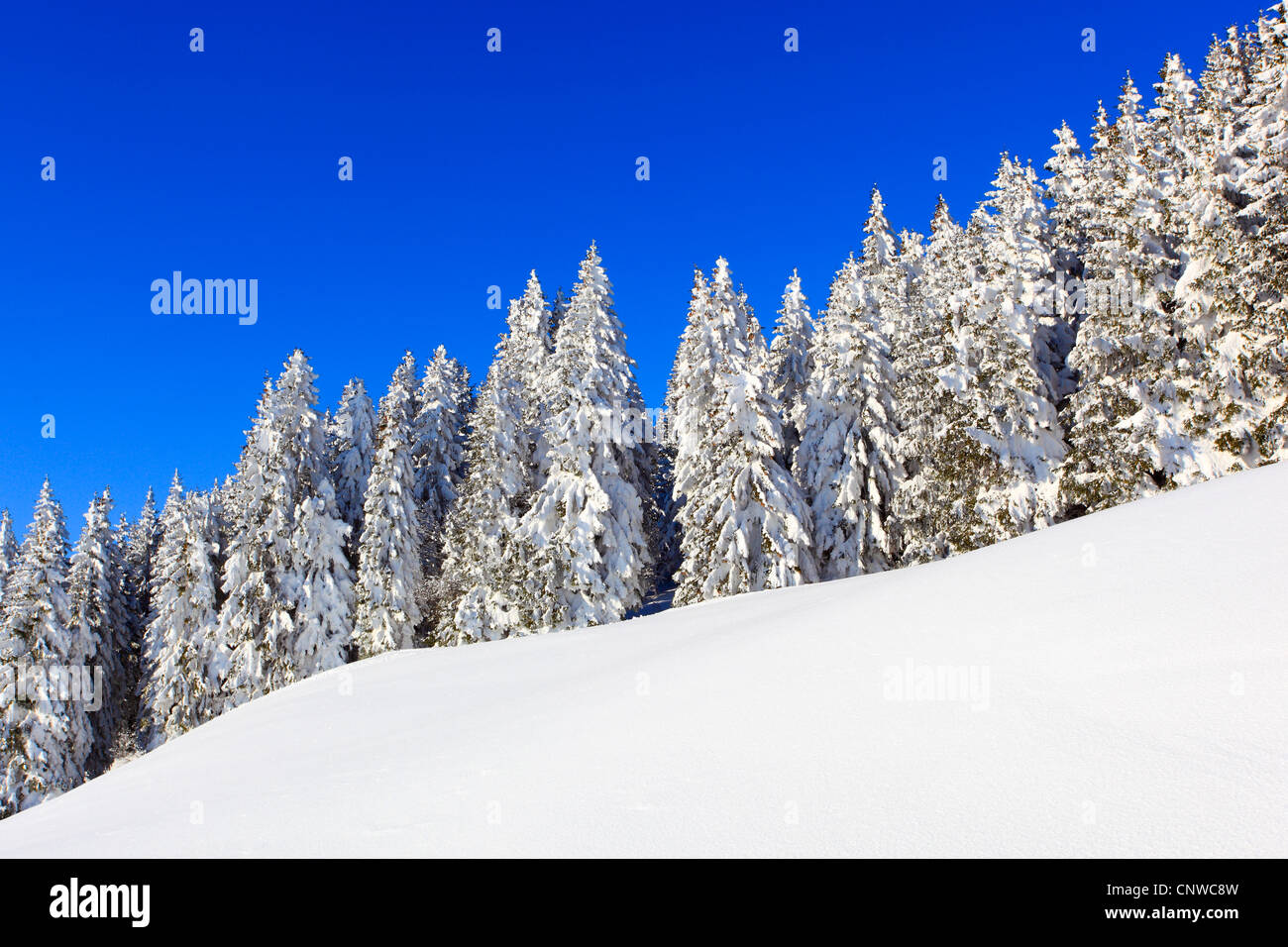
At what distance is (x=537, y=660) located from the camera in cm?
1182

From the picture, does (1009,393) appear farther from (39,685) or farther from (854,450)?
(39,685)

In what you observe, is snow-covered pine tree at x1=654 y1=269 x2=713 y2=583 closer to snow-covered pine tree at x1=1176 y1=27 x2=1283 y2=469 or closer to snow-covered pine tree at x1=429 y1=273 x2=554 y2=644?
snow-covered pine tree at x1=429 y1=273 x2=554 y2=644

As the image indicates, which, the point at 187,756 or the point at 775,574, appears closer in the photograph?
the point at 187,756

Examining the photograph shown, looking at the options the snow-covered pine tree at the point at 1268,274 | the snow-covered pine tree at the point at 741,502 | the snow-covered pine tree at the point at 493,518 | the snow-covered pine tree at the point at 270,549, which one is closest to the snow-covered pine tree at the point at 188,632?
the snow-covered pine tree at the point at 270,549

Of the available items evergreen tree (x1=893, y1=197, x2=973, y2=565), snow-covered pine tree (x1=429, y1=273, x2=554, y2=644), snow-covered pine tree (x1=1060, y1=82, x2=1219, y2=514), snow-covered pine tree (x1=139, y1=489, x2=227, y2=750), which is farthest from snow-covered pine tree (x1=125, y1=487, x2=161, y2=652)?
snow-covered pine tree (x1=1060, y1=82, x2=1219, y2=514)

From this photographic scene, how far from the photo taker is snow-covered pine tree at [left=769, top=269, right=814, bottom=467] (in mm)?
36625

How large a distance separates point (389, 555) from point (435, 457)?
12122 millimetres

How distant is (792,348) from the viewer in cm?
3753

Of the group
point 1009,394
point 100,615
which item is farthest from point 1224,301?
point 100,615

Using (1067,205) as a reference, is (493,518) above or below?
below

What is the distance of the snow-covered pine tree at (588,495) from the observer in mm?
26766

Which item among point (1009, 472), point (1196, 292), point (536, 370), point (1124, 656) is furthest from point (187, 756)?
point (536, 370)
